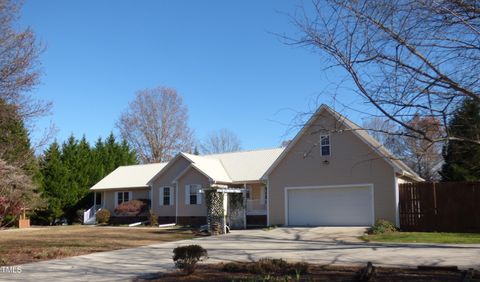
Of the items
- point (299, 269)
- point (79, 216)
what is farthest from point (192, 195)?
point (299, 269)

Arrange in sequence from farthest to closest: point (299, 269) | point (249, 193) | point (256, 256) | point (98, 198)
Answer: point (98, 198) < point (249, 193) < point (256, 256) < point (299, 269)

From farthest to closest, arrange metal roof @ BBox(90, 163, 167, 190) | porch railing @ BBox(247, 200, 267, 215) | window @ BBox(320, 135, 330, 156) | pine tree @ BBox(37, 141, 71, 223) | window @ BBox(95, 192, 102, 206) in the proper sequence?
window @ BBox(95, 192, 102, 206) < pine tree @ BBox(37, 141, 71, 223) < metal roof @ BBox(90, 163, 167, 190) < porch railing @ BBox(247, 200, 267, 215) < window @ BBox(320, 135, 330, 156)

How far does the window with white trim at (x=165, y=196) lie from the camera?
1467 inches

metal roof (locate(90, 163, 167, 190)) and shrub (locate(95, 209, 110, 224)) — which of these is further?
metal roof (locate(90, 163, 167, 190))

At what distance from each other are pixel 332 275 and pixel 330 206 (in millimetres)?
17265

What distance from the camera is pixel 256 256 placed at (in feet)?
53.4

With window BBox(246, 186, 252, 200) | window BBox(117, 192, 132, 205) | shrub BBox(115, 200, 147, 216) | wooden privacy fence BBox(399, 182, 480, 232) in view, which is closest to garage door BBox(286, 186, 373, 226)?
wooden privacy fence BBox(399, 182, 480, 232)

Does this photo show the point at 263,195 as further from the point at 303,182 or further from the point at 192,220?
the point at 192,220

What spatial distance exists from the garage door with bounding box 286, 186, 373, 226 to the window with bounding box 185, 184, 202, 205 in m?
7.91

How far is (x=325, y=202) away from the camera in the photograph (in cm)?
2859

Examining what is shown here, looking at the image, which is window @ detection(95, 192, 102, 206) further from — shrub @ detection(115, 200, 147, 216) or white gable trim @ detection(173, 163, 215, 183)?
white gable trim @ detection(173, 163, 215, 183)

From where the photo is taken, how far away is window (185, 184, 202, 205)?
35009 millimetres

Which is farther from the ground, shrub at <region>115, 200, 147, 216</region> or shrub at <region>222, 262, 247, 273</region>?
shrub at <region>115, 200, 147, 216</region>

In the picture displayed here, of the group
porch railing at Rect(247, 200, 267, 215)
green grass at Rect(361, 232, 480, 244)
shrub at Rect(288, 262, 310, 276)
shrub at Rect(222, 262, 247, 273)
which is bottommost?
green grass at Rect(361, 232, 480, 244)
